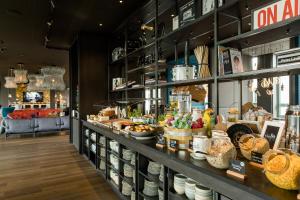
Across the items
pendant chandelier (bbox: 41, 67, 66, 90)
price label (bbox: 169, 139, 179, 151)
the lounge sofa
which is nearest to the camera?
price label (bbox: 169, 139, 179, 151)

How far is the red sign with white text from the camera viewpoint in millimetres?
1434

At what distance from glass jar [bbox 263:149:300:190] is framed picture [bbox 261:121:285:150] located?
364 mm

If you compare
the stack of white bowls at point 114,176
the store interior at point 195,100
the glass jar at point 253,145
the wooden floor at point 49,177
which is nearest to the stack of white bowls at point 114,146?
the store interior at point 195,100

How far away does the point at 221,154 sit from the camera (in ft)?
4.35

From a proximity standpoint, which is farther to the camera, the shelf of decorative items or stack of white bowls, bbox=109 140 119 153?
stack of white bowls, bbox=109 140 119 153

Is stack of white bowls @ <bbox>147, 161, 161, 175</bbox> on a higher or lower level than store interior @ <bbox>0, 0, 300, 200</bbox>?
Result: lower

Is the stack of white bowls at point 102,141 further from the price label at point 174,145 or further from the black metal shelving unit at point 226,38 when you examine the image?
the price label at point 174,145

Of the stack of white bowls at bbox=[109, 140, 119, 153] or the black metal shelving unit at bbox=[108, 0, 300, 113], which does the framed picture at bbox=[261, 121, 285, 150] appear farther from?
the stack of white bowls at bbox=[109, 140, 119, 153]

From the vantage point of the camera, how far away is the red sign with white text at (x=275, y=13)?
1434mm

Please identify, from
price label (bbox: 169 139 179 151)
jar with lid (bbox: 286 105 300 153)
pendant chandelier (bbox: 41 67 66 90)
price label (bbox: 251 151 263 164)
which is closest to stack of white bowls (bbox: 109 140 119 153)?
price label (bbox: 169 139 179 151)

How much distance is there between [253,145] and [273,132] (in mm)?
209

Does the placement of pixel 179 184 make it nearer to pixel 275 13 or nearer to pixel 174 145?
pixel 174 145

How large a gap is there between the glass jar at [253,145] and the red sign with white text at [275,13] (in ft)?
2.85

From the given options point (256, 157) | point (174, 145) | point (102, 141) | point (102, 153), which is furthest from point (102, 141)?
point (256, 157)
